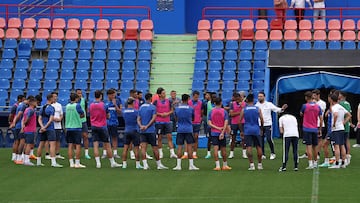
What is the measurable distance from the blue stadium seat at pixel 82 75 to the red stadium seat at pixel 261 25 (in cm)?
703

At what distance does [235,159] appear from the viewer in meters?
27.0

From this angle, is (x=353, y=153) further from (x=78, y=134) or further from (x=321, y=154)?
(x=78, y=134)

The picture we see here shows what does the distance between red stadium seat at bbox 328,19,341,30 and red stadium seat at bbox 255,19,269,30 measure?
97.7 inches

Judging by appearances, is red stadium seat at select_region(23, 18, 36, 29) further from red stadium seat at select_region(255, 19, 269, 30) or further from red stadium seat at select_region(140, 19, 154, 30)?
red stadium seat at select_region(255, 19, 269, 30)

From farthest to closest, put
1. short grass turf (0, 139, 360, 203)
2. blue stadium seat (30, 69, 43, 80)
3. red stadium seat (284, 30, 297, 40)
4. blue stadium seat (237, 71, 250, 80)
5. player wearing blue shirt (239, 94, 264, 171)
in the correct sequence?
1. red stadium seat (284, 30, 297, 40)
2. blue stadium seat (30, 69, 43, 80)
3. blue stadium seat (237, 71, 250, 80)
4. player wearing blue shirt (239, 94, 264, 171)
5. short grass turf (0, 139, 360, 203)

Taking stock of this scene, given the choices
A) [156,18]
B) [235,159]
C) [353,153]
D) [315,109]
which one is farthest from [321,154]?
[156,18]

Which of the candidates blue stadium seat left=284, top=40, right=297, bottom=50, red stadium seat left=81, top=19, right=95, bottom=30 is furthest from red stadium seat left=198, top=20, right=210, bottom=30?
red stadium seat left=81, top=19, right=95, bottom=30

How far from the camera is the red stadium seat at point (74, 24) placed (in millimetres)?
38188

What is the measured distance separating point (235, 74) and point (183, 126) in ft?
38.1

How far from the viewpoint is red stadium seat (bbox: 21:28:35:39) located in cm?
3784

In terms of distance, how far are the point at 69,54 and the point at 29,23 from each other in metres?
2.75

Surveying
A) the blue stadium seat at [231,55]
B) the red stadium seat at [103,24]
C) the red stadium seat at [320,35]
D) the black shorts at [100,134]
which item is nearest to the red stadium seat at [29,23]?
the red stadium seat at [103,24]

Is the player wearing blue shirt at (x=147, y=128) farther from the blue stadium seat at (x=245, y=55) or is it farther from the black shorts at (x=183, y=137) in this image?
the blue stadium seat at (x=245, y=55)

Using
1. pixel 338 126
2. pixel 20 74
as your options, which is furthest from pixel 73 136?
pixel 20 74
